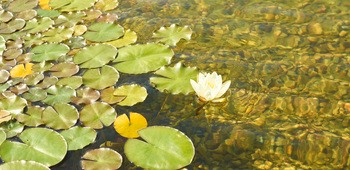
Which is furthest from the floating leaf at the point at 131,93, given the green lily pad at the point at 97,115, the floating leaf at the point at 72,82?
the floating leaf at the point at 72,82

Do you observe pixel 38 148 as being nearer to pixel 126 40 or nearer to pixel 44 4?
pixel 126 40

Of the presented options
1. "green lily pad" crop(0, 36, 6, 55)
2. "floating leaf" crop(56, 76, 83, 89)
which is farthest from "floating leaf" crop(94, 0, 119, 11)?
"floating leaf" crop(56, 76, 83, 89)

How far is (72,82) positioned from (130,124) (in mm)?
602

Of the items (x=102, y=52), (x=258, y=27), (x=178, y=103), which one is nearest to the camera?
(x=178, y=103)

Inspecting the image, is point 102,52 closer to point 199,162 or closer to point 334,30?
point 199,162

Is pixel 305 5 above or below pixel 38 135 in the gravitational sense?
above

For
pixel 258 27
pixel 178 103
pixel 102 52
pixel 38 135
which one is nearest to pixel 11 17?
pixel 102 52

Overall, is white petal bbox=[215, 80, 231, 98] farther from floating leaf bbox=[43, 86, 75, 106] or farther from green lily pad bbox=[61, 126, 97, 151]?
floating leaf bbox=[43, 86, 75, 106]

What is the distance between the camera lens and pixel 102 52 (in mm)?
3098

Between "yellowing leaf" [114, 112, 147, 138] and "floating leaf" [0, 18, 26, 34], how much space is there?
1517 mm

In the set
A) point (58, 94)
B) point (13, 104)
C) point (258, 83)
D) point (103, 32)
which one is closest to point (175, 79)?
point (258, 83)

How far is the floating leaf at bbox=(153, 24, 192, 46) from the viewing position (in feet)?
10.7

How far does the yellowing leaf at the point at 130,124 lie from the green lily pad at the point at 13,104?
63cm

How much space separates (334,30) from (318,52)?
1.13 ft
